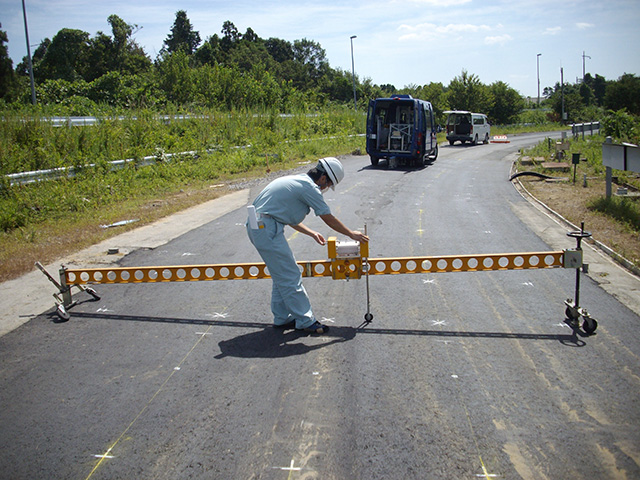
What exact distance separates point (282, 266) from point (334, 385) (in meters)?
1.47

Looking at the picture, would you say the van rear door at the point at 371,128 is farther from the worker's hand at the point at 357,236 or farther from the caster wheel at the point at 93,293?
the worker's hand at the point at 357,236

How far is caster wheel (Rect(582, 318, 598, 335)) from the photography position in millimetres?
5668

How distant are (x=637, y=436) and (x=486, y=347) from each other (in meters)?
1.70

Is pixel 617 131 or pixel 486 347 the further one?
pixel 617 131

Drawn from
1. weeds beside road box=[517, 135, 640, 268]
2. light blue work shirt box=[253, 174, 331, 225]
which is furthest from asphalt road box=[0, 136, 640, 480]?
weeds beside road box=[517, 135, 640, 268]

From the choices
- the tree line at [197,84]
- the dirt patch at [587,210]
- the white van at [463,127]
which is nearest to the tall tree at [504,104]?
the tree line at [197,84]

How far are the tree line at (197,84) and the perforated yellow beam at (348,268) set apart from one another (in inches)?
672

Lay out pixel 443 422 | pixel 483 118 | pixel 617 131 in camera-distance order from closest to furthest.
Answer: pixel 443 422
pixel 617 131
pixel 483 118

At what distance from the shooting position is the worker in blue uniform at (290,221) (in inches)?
217

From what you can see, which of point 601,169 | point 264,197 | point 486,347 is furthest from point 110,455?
point 601,169

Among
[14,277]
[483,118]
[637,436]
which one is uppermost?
[483,118]

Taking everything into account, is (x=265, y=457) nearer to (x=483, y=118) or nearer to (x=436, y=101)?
(x=483, y=118)

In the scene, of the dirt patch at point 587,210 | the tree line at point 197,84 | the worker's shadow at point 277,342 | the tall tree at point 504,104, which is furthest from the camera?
the tall tree at point 504,104

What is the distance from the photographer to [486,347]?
5.43m
